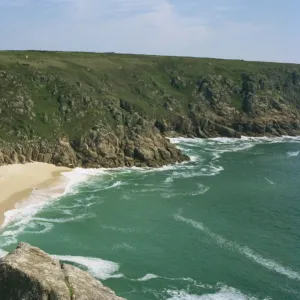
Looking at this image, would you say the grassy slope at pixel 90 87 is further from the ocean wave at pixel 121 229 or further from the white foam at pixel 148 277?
the white foam at pixel 148 277

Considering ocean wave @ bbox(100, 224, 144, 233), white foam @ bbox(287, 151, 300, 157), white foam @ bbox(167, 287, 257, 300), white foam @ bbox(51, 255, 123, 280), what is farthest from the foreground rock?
white foam @ bbox(287, 151, 300, 157)

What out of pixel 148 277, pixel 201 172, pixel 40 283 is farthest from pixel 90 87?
pixel 40 283

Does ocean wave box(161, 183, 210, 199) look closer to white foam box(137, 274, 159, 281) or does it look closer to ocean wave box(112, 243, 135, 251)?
ocean wave box(112, 243, 135, 251)

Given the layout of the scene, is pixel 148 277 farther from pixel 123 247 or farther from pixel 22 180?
pixel 22 180

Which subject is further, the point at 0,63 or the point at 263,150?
the point at 263,150

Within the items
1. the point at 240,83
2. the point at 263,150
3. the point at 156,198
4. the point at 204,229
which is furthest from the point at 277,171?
the point at 240,83

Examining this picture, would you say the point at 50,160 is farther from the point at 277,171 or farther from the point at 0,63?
the point at 277,171

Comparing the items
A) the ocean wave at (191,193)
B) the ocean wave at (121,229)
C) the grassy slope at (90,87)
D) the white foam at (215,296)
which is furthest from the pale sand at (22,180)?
the white foam at (215,296)
